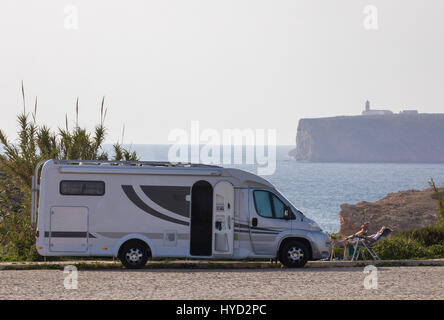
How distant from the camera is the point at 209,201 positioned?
1596cm

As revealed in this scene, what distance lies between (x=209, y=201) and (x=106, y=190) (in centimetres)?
229

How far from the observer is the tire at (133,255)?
51.3 feet

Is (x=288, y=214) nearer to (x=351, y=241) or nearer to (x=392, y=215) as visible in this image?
(x=351, y=241)

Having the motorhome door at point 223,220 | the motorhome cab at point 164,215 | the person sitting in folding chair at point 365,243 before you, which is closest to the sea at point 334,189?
the person sitting in folding chair at point 365,243

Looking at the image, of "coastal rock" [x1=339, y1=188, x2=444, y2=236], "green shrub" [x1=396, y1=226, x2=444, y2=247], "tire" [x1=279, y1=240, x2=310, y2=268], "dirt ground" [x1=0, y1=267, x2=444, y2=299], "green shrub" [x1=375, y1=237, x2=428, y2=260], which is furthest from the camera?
"coastal rock" [x1=339, y1=188, x2=444, y2=236]

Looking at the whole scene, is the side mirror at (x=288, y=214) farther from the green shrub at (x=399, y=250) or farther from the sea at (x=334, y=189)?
the sea at (x=334, y=189)

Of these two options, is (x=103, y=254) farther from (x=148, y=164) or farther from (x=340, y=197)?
(x=340, y=197)

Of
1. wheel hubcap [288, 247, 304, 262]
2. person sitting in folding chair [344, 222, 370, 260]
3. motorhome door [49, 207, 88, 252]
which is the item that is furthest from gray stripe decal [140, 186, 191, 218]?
person sitting in folding chair [344, 222, 370, 260]

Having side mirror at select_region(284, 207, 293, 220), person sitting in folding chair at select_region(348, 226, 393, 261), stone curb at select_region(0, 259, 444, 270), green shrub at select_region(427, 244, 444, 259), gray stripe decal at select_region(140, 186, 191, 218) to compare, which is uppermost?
gray stripe decal at select_region(140, 186, 191, 218)

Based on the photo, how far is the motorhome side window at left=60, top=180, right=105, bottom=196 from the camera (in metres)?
15.6

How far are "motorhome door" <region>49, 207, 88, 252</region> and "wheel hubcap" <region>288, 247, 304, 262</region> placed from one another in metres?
4.55

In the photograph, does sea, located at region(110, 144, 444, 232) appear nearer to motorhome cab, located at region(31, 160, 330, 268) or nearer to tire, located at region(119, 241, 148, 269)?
motorhome cab, located at region(31, 160, 330, 268)

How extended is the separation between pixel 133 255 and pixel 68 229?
59.7 inches

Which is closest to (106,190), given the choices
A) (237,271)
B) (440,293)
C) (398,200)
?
(237,271)
